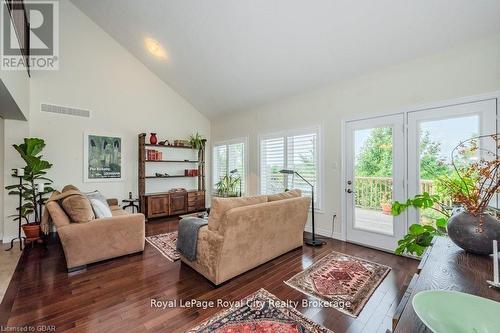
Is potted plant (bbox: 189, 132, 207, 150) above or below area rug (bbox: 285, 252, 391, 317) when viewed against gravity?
above

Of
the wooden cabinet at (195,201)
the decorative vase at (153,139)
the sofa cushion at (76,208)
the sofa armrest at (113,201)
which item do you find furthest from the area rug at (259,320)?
the decorative vase at (153,139)

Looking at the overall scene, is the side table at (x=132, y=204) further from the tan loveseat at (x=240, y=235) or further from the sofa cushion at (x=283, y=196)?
the sofa cushion at (x=283, y=196)

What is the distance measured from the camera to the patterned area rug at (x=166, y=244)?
327 centimetres

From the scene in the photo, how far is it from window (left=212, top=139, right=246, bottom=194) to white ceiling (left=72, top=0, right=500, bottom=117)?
44.6 inches

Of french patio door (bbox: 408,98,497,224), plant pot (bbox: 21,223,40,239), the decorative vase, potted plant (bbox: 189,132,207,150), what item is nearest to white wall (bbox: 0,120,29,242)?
plant pot (bbox: 21,223,40,239)

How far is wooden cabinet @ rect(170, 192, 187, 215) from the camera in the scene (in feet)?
18.6

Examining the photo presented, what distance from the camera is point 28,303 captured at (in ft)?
6.98

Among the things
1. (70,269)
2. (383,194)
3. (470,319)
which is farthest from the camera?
(383,194)

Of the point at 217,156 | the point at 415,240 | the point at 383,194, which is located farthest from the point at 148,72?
the point at 415,240

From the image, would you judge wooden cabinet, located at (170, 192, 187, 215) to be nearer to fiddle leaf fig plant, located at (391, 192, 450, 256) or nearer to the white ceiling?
the white ceiling

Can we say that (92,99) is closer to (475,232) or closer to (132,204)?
(132,204)

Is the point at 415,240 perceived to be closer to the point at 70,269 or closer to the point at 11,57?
the point at 70,269

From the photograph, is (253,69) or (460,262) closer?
(460,262)

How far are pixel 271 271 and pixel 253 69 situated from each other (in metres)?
3.60
